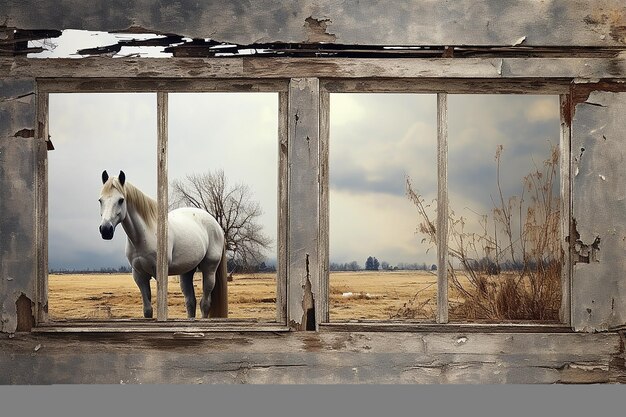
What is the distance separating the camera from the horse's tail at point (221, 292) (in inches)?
272

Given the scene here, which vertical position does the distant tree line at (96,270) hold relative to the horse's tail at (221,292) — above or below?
above

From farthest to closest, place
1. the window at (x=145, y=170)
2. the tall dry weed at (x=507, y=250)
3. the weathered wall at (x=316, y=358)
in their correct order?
1. the tall dry weed at (x=507, y=250)
2. the window at (x=145, y=170)
3. the weathered wall at (x=316, y=358)

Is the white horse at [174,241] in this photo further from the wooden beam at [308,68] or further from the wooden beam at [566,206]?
the wooden beam at [566,206]

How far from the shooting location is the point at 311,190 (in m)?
6.41

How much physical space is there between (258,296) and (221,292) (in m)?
0.31

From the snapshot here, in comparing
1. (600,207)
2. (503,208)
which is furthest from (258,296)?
(600,207)

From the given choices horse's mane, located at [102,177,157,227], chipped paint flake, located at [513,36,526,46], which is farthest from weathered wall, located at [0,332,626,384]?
chipped paint flake, located at [513,36,526,46]

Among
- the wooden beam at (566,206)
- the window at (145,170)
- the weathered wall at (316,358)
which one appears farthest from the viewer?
the window at (145,170)

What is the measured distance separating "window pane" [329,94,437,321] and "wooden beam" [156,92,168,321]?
1.40m

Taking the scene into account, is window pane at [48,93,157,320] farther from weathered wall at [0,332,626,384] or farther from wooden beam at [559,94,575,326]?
wooden beam at [559,94,575,326]

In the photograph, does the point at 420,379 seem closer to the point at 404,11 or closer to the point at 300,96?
the point at 300,96

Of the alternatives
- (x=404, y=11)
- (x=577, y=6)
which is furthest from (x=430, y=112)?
(x=577, y=6)

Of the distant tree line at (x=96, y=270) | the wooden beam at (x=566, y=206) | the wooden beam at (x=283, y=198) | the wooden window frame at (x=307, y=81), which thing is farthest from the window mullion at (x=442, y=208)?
the distant tree line at (x=96, y=270)

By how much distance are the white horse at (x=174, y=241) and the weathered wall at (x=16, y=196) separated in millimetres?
561
